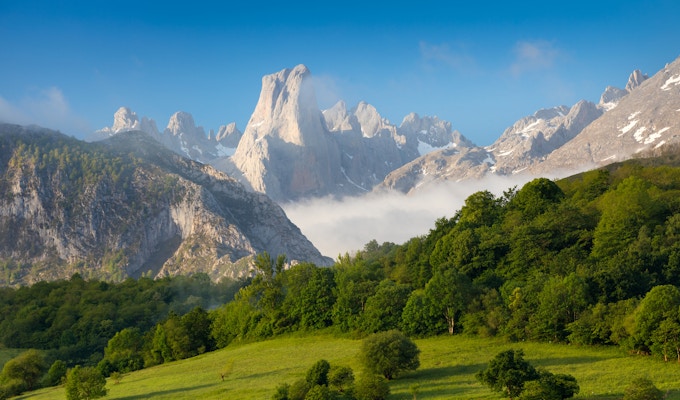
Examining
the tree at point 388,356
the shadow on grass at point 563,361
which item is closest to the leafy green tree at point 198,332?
the tree at point 388,356

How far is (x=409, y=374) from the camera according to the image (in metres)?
66.8

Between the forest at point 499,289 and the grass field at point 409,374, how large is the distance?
3.79m

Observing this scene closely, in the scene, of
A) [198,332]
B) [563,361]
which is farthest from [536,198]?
[198,332]

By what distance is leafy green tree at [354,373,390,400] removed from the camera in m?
55.8

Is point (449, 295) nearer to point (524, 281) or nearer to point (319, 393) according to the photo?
point (524, 281)

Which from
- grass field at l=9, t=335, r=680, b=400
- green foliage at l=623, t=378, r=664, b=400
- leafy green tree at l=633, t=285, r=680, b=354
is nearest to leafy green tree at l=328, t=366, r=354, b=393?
grass field at l=9, t=335, r=680, b=400

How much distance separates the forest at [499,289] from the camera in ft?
254

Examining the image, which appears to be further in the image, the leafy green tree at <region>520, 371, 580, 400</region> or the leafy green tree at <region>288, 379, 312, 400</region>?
the leafy green tree at <region>288, 379, 312, 400</region>

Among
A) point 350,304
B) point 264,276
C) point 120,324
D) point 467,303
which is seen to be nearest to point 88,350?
point 120,324

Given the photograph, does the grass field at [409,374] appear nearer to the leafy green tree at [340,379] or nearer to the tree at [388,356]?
the tree at [388,356]

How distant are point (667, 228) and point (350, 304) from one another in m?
52.6

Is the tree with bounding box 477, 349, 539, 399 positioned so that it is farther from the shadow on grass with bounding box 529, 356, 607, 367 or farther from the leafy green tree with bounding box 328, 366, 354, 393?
the shadow on grass with bounding box 529, 356, 607, 367

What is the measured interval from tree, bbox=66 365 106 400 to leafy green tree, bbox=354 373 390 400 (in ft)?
111

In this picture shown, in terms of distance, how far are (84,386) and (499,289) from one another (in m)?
57.7
